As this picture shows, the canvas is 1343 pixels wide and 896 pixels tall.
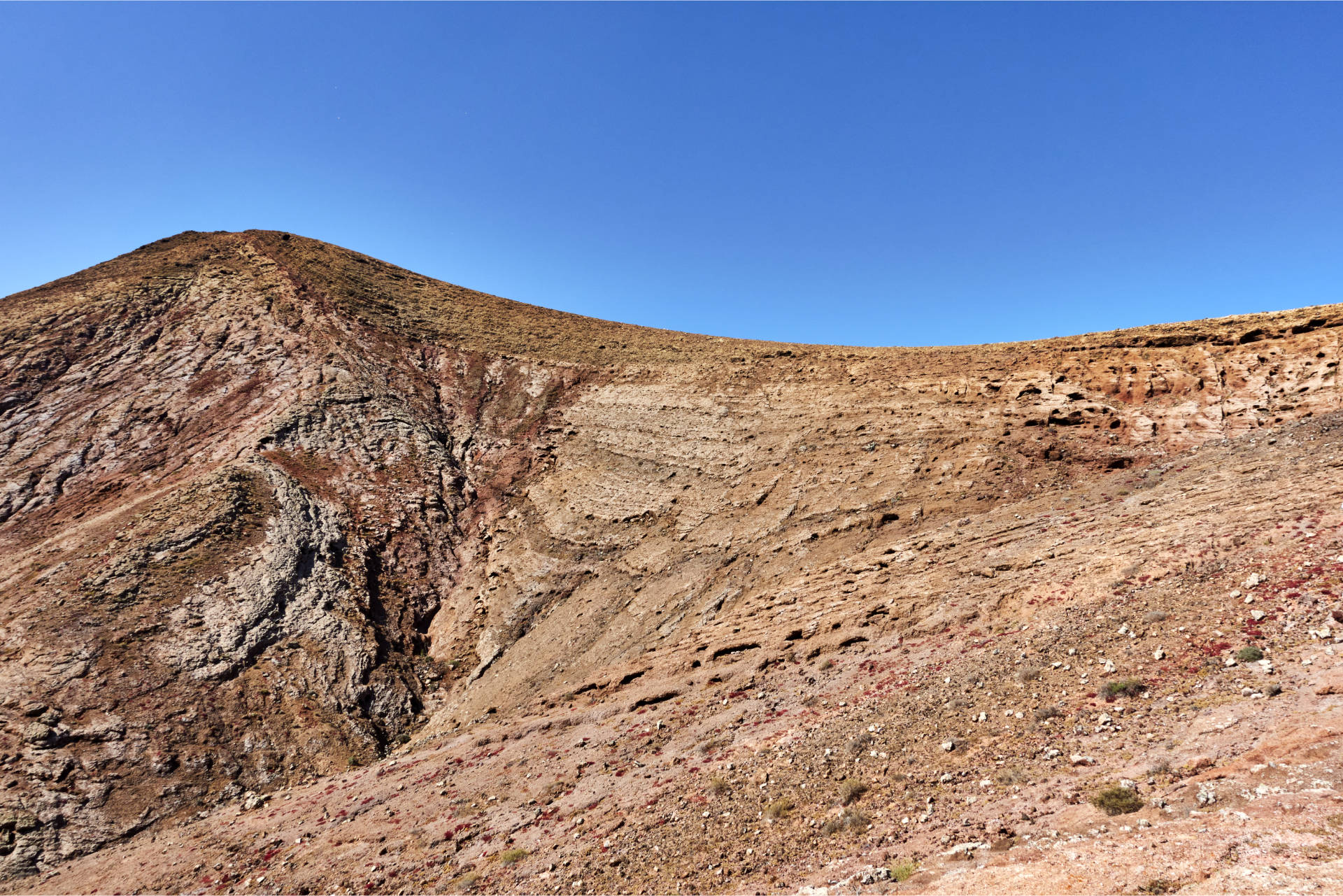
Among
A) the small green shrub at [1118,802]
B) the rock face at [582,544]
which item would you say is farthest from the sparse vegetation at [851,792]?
the small green shrub at [1118,802]

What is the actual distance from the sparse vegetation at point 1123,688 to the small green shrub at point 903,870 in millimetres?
4439

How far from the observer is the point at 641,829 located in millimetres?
10242

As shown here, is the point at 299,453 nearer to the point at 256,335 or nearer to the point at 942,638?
the point at 256,335

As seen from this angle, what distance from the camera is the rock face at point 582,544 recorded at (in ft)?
42.0

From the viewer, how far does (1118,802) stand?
6953 millimetres

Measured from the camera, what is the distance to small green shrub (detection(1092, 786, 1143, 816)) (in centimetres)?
688

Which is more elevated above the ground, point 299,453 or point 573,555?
point 299,453

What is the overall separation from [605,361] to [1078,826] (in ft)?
98.4

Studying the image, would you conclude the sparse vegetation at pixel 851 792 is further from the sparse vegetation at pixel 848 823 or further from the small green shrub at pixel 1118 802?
the small green shrub at pixel 1118 802

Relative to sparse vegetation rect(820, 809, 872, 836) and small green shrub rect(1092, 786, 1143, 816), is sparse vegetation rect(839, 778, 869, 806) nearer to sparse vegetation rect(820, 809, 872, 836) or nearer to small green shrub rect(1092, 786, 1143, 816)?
sparse vegetation rect(820, 809, 872, 836)

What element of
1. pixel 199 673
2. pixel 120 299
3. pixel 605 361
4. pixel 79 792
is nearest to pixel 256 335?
pixel 120 299

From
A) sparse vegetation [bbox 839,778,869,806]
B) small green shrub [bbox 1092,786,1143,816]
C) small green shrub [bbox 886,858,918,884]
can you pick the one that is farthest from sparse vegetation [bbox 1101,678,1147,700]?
small green shrub [bbox 886,858,918,884]

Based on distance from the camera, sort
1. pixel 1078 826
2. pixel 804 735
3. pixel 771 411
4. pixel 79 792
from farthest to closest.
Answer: pixel 771 411, pixel 79 792, pixel 804 735, pixel 1078 826

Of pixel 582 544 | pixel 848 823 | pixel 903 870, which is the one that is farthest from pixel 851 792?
pixel 582 544
